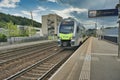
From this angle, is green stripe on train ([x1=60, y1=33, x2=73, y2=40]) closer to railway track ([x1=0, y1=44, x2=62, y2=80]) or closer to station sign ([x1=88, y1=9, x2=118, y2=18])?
railway track ([x1=0, y1=44, x2=62, y2=80])

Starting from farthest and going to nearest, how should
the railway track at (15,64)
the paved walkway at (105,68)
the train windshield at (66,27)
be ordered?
the train windshield at (66,27) < the railway track at (15,64) < the paved walkway at (105,68)

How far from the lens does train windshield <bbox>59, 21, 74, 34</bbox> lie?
21.6 metres

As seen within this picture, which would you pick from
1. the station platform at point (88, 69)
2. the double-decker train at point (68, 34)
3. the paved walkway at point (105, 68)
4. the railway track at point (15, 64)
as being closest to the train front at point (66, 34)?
the double-decker train at point (68, 34)

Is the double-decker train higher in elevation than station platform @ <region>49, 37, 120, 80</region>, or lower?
higher

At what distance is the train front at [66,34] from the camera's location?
69.4 ft

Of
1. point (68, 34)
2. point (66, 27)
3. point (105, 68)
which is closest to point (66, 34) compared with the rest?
point (68, 34)

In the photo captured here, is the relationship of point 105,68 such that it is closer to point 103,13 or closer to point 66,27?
point 66,27

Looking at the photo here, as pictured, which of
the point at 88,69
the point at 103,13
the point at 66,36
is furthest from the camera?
the point at 103,13

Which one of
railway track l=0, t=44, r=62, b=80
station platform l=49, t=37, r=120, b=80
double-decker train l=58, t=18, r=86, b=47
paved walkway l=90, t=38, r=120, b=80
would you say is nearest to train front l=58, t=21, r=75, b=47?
Answer: double-decker train l=58, t=18, r=86, b=47

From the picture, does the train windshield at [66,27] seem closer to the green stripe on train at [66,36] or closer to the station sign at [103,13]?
the green stripe on train at [66,36]

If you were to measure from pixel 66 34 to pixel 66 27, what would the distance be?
1.01 meters

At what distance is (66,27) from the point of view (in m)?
21.9

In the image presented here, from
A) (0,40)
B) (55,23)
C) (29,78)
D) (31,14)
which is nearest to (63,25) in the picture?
(29,78)

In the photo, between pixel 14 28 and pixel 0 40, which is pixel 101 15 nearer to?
pixel 0 40
